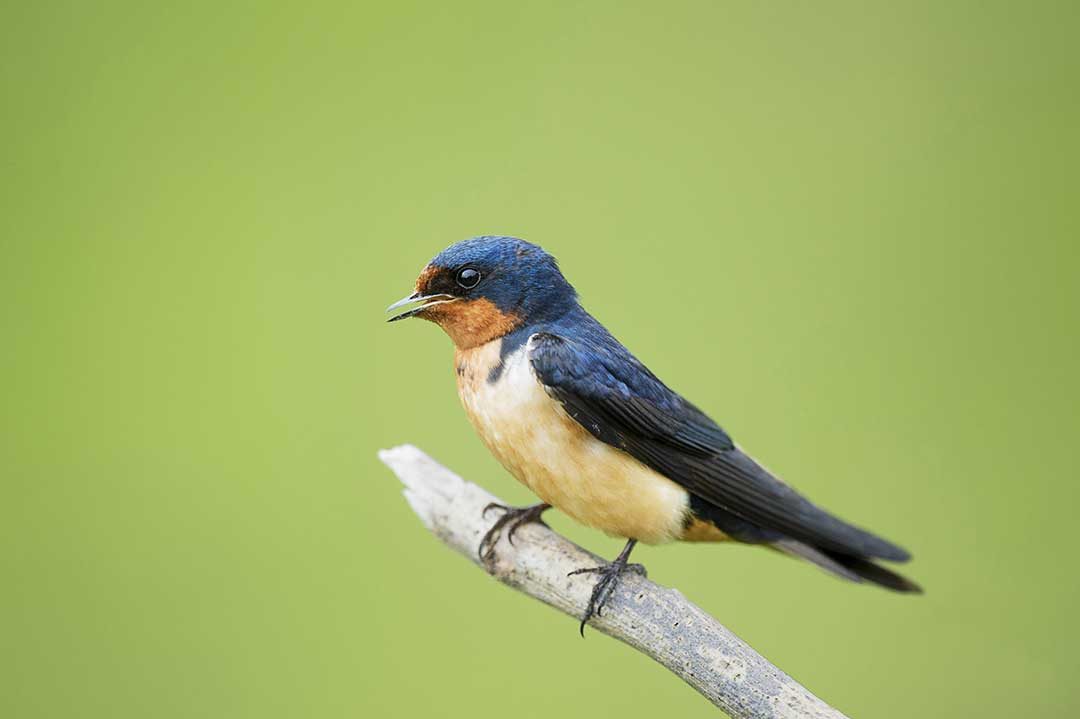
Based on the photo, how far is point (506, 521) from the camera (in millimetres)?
2078

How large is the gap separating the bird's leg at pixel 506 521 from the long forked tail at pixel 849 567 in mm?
464

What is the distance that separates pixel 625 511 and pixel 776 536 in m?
0.31

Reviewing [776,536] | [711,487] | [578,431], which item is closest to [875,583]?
[776,536]

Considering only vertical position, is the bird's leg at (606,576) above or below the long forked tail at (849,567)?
below

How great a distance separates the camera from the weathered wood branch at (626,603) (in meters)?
1.49

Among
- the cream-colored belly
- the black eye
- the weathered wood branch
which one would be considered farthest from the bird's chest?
the weathered wood branch

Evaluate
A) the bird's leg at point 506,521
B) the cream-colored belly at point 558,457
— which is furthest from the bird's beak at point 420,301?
the bird's leg at point 506,521

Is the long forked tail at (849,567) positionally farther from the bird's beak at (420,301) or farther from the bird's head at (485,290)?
the bird's beak at (420,301)

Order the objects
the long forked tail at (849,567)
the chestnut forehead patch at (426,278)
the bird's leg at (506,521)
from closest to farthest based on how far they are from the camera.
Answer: the chestnut forehead patch at (426,278)
the long forked tail at (849,567)
the bird's leg at (506,521)

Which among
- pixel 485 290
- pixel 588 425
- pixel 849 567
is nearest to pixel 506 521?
pixel 588 425

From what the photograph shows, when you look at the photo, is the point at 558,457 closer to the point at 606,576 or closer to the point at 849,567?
the point at 606,576

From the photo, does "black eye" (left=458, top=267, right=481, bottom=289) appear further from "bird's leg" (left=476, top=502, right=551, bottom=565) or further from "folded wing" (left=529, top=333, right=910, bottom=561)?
"bird's leg" (left=476, top=502, right=551, bottom=565)

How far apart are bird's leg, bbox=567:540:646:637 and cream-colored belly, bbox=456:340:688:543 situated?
62mm

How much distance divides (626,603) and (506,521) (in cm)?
37
